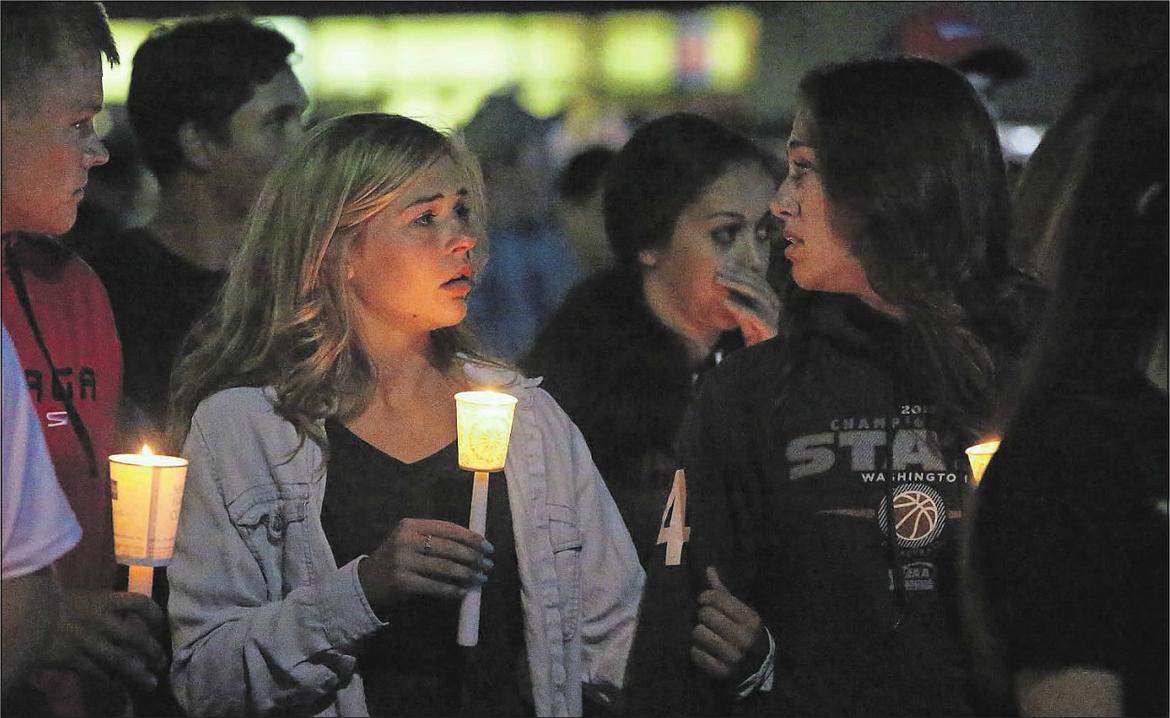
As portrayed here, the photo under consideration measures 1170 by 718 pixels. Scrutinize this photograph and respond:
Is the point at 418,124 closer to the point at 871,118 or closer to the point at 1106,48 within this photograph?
the point at 871,118

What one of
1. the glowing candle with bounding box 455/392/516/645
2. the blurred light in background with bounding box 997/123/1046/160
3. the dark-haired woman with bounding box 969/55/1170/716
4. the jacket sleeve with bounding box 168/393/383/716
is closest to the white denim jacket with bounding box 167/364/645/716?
the jacket sleeve with bounding box 168/393/383/716

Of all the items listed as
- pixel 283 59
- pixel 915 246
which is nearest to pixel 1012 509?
pixel 915 246

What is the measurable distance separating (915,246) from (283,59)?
1.66 m

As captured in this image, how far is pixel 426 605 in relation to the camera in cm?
291

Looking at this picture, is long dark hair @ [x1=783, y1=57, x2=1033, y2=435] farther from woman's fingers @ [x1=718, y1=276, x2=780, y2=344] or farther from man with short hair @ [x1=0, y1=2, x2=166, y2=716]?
man with short hair @ [x1=0, y1=2, x2=166, y2=716]

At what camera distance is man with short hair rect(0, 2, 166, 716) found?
2.87 metres

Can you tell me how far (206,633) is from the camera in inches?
111

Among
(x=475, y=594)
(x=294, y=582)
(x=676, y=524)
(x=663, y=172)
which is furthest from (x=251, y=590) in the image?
(x=663, y=172)

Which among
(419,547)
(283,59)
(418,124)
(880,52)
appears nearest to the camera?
(419,547)

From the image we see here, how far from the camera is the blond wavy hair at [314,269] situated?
2.89 meters

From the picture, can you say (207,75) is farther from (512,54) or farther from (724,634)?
(724,634)

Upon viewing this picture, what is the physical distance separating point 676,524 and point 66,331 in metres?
1.38

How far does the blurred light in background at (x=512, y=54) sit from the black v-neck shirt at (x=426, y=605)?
905mm

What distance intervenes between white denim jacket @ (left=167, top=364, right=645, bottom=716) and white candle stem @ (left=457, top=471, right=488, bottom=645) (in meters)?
0.11
